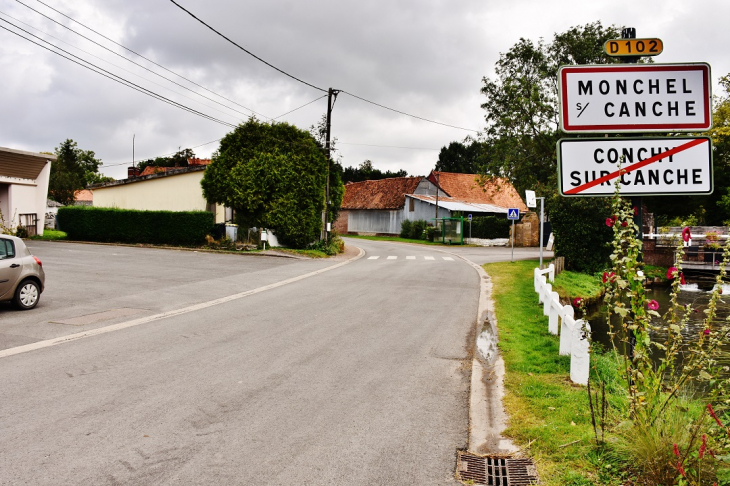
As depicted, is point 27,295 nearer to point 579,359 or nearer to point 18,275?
point 18,275

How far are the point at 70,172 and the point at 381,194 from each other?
44643 millimetres

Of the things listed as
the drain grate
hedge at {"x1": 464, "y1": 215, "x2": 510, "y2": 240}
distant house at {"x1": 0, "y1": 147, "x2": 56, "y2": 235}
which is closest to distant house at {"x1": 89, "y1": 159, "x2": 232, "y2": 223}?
distant house at {"x1": 0, "y1": 147, "x2": 56, "y2": 235}

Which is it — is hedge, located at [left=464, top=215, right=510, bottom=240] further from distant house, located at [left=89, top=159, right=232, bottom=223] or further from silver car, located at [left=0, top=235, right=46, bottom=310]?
silver car, located at [left=0, top=235, right=46, bottom=310]

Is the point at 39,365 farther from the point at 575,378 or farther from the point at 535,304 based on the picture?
the point at 535,304

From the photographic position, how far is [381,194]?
57969 millimetres

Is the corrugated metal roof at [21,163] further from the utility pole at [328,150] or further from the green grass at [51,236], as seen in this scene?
the utility pole at [328,150]

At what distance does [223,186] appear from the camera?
2792 centimetres

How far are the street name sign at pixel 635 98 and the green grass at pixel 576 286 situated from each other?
11.1m

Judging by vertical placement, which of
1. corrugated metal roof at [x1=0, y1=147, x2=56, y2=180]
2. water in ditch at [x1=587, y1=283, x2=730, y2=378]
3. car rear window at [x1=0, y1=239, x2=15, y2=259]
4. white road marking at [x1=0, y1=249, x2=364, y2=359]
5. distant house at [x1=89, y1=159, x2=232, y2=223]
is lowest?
water in ditch at [x1=587, y1=283, x2=730, y2=378]

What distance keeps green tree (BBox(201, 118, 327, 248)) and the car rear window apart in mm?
16721

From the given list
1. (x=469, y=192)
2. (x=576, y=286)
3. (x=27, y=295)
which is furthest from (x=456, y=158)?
(x=27, y=295)

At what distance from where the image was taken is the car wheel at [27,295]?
425 inches

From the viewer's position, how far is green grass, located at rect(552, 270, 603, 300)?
624 inches

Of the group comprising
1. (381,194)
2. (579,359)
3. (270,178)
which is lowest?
(579,359)
